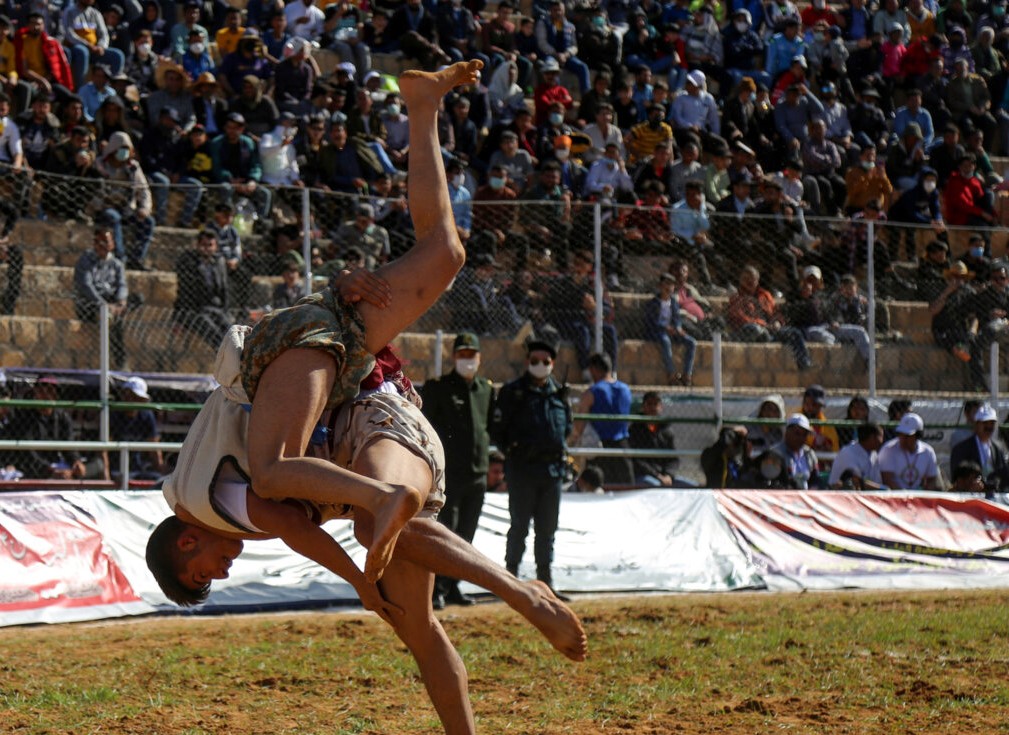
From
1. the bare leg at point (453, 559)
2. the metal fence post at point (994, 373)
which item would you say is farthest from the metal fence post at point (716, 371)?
the bare leg at point (453, 559)

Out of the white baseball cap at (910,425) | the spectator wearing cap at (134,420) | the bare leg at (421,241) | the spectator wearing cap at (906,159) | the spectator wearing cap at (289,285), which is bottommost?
the white baseball cap at (910,425)

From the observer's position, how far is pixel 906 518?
467 inches

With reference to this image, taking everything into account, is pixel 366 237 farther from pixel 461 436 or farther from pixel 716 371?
pixel 716 371

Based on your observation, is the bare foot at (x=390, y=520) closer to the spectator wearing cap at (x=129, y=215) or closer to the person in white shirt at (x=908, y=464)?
the spectator wearing cap at (x=129, y=215)

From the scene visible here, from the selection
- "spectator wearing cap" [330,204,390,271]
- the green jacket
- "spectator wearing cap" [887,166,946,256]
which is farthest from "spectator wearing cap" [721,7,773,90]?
the green jacket

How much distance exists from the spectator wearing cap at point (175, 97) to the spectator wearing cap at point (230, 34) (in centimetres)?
137

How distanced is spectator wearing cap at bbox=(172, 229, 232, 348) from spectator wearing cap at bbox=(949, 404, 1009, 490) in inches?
250

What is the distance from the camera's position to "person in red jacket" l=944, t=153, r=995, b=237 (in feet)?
58.1

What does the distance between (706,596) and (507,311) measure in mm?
3351

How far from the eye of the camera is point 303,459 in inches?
175

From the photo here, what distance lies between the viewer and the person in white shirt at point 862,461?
1275cm

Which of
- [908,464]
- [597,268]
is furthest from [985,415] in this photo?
[597,268]

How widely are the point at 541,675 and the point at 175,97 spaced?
983cm

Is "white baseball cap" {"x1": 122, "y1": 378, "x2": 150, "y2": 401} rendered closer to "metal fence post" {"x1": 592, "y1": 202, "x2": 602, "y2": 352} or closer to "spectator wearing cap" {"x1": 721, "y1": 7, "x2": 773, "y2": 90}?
"metal fence post" {"x1": 592, "y1": 202, "x2": 602, "y2": 352}
